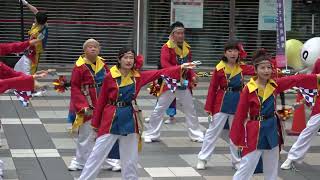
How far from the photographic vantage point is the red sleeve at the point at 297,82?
755 cm

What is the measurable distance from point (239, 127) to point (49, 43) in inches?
499

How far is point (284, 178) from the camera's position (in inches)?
346

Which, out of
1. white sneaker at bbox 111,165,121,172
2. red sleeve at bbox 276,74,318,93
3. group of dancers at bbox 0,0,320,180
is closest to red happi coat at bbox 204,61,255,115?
group of dancers at bbox 0,0,320,180

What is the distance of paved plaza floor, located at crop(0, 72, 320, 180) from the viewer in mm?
8852

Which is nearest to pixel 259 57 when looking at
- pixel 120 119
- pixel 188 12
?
pixel 120 119

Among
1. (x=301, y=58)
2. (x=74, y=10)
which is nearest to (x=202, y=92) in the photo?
(x=301, y=58)

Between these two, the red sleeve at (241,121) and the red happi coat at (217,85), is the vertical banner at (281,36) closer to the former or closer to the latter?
the red happi coat at (217,85)

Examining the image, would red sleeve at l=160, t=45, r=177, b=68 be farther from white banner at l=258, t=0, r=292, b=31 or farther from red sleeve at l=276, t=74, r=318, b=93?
white banner at l=258, t=0, r=292, b=31

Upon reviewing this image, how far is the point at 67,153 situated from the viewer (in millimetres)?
9969

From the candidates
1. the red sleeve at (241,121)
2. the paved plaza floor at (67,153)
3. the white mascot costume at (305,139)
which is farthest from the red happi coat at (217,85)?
the red sleeve at (241,121)

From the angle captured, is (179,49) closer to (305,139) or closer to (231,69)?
(231,69)

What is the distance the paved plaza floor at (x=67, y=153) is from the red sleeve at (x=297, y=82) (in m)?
1.40

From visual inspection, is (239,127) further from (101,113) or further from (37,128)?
(37,128)

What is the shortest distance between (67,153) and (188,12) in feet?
33.0
